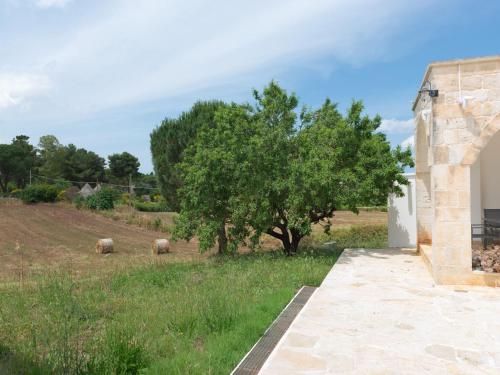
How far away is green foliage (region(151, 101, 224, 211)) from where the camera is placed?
2252 cm

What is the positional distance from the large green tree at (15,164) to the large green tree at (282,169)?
43.6m

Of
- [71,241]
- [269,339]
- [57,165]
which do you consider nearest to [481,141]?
[269,339]

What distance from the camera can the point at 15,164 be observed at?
153 feet

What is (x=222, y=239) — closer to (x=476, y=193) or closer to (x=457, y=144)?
(x=476, y=193)

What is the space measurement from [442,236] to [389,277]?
1195 mm

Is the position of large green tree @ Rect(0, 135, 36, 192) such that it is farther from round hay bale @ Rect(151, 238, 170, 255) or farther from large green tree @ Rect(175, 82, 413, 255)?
large green tree @ Rect(175, 82, 413, 255)

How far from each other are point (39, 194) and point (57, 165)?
24.2 meters

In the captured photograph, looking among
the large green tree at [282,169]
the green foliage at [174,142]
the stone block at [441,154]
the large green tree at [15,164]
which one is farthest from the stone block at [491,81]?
the large green tree at [15,164]

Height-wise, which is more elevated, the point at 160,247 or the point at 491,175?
the point at 491,175

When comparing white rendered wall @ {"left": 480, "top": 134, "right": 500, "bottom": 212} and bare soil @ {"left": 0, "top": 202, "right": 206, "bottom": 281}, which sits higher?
white rendered wall @ {"left": 480, "top": 134, "right": 500, "bottom": 212}

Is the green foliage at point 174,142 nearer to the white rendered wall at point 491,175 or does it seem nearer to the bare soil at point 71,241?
the bare soil at point 71,241

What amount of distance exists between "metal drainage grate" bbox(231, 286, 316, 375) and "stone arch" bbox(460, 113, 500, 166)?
3.31 meters

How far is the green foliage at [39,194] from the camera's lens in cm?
2639

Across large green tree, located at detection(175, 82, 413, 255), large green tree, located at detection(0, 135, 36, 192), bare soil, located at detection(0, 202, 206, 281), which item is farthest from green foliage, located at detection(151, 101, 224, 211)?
large green tree, located at detection(0, 135, 36, 192)
